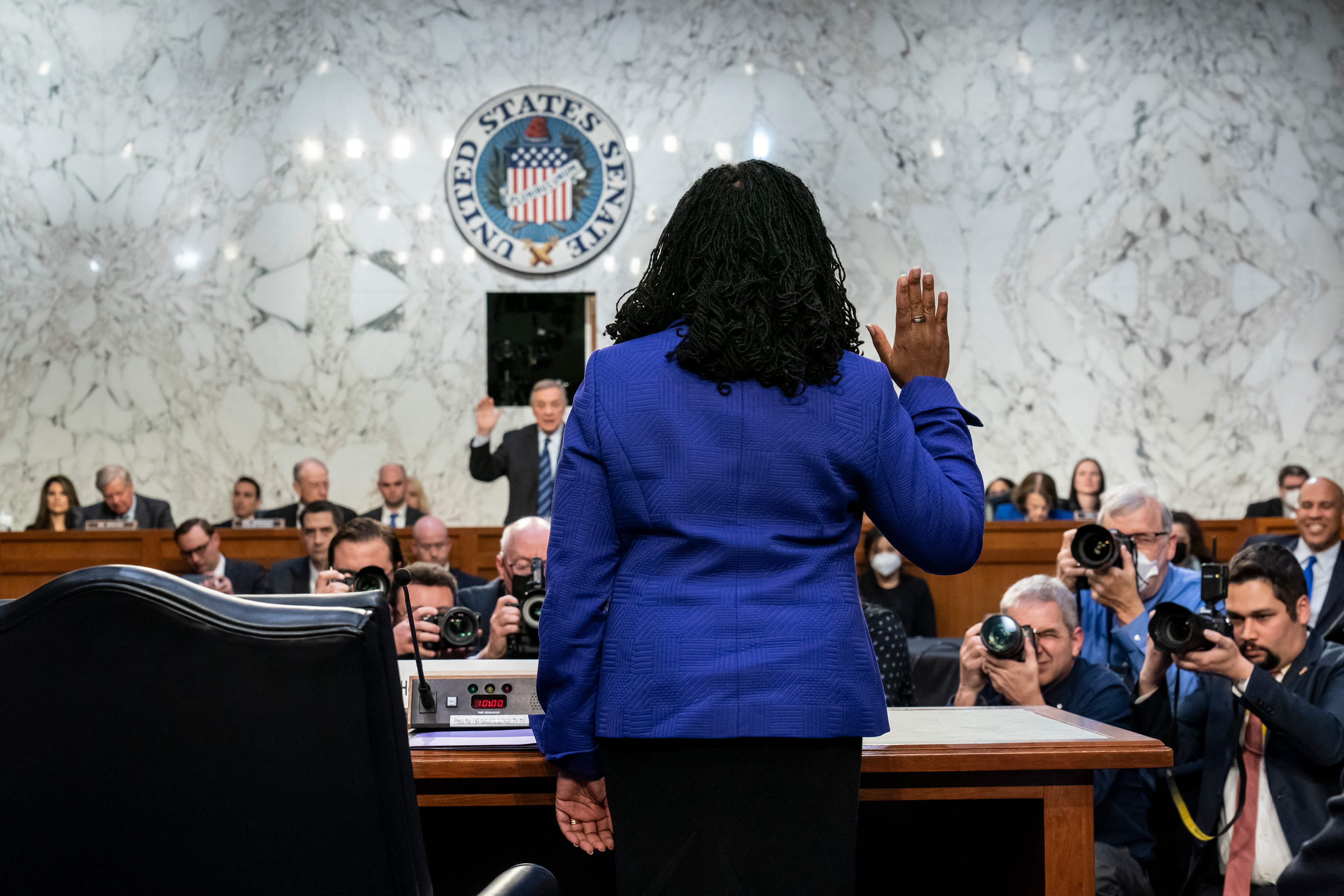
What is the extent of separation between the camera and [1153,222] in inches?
362

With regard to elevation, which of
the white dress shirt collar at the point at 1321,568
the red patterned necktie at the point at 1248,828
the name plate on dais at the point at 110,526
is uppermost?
the name plate on dais at the point at 110,526

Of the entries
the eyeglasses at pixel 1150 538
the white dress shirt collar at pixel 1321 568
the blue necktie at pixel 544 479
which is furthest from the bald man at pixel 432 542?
the white dress shirt collar at pixel 1321 568

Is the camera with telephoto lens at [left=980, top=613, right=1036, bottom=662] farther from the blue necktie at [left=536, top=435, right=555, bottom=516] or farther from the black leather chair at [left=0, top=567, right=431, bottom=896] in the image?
the blue necktie at [left=536, top=435, right=555, bottom=516]

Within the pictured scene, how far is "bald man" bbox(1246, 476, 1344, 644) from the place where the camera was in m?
6.38

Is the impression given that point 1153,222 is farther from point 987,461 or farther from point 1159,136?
point 987,461

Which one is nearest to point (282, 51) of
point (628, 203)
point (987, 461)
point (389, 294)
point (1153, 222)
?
point (389, 294)

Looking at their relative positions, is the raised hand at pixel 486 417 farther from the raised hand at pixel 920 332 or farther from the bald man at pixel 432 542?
the raised hand at pixel 920 332

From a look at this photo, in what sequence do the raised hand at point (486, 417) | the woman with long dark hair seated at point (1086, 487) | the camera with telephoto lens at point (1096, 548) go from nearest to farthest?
1. the camera with telephoto lens at point (1096, 548)
2. the raised hand at point (486, 417)
3. the woman with long dark hair seated at point (1086, 487)

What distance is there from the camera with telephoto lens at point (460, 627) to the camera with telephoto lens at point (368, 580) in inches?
8.9

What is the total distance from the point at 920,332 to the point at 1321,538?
5806 millimetres

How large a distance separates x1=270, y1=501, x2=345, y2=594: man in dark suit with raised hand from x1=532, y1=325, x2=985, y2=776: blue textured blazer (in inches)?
178

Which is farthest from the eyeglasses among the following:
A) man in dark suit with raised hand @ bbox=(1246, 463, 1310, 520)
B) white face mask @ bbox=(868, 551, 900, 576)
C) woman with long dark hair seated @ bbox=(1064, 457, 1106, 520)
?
man in dark suit with raised hand @ bbox=(1246, 463, 1310, 520)

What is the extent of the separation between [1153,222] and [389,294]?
19.1ft

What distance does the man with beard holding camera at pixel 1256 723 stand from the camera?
2373 mm
